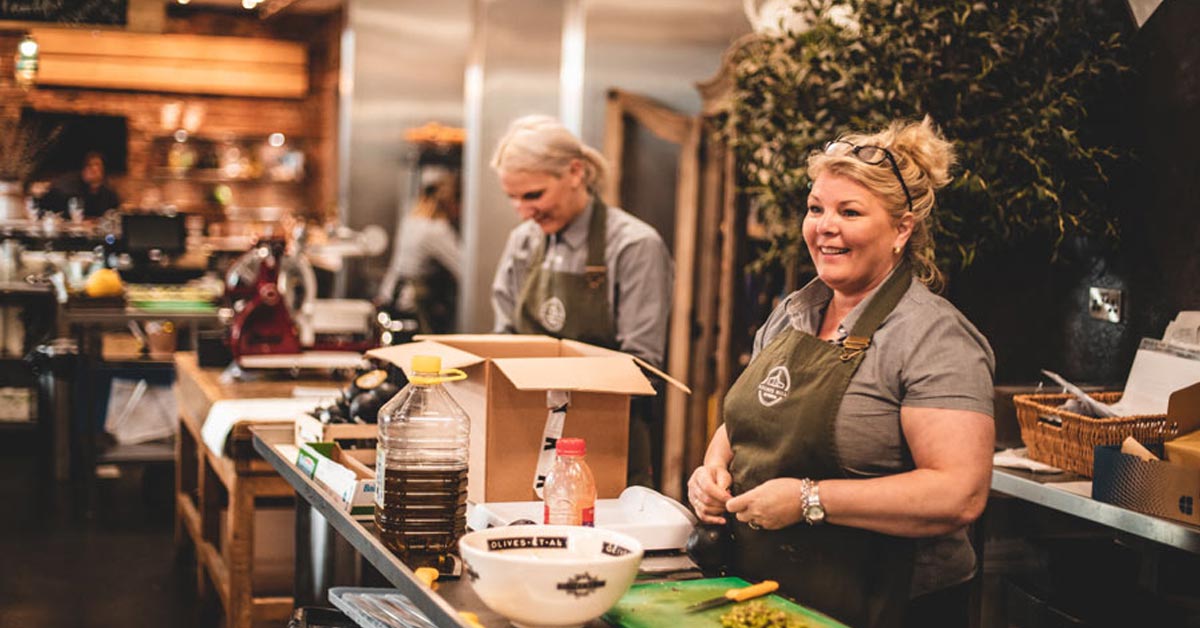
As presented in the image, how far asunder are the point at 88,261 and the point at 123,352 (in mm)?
581

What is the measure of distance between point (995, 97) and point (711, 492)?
199 cm

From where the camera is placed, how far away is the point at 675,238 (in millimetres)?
6406

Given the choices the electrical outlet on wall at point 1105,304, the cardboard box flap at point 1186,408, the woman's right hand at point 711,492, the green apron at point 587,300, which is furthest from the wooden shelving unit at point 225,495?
the electrical outlet on wall at point 1105,304

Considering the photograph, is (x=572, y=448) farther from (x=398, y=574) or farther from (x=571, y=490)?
(x=398, y=574)

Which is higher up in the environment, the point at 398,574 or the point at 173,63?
the point at 173,63

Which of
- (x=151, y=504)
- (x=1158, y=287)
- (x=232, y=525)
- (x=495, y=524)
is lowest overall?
(x=151, y=504)

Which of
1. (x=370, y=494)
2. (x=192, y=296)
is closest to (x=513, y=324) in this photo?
(x=370, y=494)

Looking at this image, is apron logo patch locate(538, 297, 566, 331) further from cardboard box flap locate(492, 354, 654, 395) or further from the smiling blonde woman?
the smiling blonde woman

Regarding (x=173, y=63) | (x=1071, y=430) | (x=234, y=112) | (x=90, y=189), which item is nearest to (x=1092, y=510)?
(x=1071, y=430)

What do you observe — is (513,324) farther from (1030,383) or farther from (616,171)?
(616,171)

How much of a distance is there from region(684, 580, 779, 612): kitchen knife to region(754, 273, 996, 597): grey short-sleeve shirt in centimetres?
35

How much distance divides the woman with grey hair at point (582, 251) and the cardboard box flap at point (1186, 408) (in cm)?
134

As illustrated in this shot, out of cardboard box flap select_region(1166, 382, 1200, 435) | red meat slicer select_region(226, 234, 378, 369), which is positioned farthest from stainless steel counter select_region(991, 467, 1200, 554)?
red meat slicer select_region(226, 234, 378, 369)

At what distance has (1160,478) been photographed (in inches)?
114
